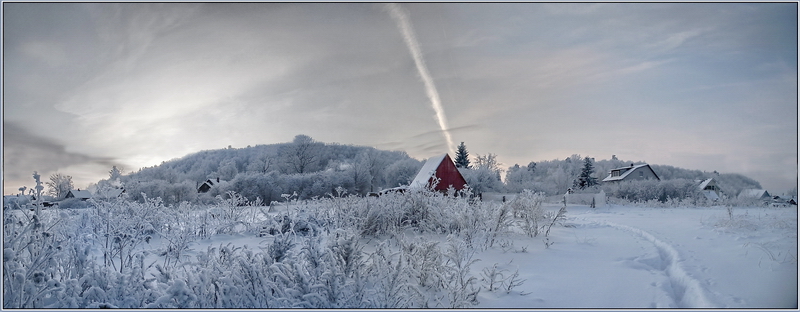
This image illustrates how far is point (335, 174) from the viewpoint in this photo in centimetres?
1598

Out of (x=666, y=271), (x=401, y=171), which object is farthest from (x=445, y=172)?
(x=666, y=271)

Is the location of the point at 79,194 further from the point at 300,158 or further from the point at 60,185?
the point at 300,158

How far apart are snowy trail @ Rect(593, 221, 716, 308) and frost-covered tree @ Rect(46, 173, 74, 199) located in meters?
6.04

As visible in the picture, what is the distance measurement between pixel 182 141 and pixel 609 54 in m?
5.26

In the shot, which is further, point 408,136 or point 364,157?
point 364,157

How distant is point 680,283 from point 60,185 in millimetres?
6913

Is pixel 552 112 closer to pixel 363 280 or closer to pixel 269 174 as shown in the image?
pixel 363 280

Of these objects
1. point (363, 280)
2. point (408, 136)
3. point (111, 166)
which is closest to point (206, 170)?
point (111, 166)

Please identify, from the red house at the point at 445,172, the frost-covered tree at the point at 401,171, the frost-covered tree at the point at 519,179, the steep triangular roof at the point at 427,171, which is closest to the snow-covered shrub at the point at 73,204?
the steep triangular roof at the point at 427,171

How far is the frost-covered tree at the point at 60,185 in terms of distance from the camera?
441 cm

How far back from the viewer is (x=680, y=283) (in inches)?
135

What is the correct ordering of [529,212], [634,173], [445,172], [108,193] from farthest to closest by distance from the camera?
[634,173] → [445,172] → [529,212] → [108,193]

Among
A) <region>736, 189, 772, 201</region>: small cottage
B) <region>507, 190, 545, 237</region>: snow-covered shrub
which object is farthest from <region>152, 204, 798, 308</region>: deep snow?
<region>507, 190, 545, 237</region>: snow-covered shrub

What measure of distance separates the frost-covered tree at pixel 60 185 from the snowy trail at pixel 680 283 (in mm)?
6041
